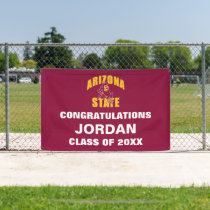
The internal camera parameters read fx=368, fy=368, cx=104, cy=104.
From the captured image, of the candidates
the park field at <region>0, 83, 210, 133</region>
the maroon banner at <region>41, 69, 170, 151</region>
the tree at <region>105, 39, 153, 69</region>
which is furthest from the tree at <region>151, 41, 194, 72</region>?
the maroon banner at <region>41, 69, 170, 151</region>

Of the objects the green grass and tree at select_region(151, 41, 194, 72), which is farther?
tree at select_region(151, 41, 194, 72)

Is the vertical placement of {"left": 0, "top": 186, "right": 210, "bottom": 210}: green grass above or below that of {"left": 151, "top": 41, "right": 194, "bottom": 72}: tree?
below

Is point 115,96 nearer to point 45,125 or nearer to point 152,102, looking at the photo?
point 152,102

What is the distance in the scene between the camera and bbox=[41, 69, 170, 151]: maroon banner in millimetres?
6164

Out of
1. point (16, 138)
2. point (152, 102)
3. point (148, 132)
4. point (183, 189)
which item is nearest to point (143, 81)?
point (152, 102)

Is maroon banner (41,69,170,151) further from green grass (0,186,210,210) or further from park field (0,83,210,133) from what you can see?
green grass (0,186,210,210)

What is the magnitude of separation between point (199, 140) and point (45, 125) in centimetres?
321

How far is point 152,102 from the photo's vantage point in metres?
6.23

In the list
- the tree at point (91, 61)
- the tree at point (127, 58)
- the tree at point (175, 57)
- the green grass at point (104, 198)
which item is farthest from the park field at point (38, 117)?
the tree at point (175, 57)

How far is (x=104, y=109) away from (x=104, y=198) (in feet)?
8.04

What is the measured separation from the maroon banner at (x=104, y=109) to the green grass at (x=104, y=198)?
203 cm

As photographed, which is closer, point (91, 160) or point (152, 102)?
point (91, 160)

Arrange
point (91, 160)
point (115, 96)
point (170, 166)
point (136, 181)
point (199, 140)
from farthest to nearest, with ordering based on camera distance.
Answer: point (199, 140)
point (115, 96)
point (91, 160)
point (170, 166)
point (136, 181)

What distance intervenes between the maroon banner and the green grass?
2.03 meters
